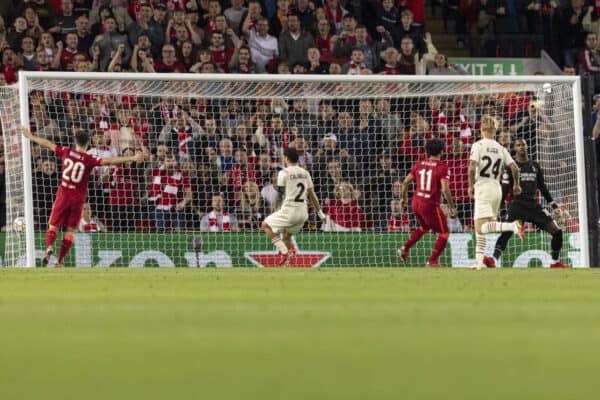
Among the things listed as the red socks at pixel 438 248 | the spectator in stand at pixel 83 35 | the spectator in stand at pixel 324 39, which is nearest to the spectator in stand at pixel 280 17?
the spectator in stand at pixel 324 39

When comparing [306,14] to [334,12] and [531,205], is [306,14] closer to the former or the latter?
[334,12]

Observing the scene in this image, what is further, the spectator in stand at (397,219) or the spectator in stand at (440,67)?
the spectator in stand at (440,67)

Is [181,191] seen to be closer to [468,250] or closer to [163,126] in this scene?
[163,126]

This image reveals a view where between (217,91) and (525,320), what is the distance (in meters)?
11.7

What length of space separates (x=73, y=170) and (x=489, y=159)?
4894mm

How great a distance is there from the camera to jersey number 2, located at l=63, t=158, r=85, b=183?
590 inches

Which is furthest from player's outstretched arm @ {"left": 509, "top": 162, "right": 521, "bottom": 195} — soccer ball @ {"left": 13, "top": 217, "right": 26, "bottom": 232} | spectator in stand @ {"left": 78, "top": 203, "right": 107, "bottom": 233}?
soccer ball @ {"left": 13, "top": 217, "right": 26, "bottom": 232}

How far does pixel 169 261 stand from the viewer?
A: 16.6m

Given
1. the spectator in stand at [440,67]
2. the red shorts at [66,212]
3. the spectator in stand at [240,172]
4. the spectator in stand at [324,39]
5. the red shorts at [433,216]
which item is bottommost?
the red shorts at [433,216]

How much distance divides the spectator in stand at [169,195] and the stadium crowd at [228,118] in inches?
0.7

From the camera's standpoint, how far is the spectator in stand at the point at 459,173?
704 inches

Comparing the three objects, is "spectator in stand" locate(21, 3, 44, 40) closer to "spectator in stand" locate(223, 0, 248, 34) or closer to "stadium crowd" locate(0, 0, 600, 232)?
"stadium crowd" locate(0, 0, 600, 232)

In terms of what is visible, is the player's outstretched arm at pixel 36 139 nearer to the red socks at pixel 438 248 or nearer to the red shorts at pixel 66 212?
the red shorts at pixel 66 212

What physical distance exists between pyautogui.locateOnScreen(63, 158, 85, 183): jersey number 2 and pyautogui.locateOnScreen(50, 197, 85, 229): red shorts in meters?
0.25
